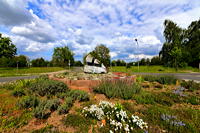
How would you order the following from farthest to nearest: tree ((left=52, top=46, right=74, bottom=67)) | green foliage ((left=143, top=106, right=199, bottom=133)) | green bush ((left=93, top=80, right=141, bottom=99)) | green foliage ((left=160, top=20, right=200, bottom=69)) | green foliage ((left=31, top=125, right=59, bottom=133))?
tree ((left=52, top=46, right=74, bottom=67)), green foliage ((left=160, top=20, right=200, bottom=69)), green bush ((left=93, top=80, right=141, bottom=99)), green foliage ((left=143, top=106, right=199, bottom=133)), green foliage ((left=31, top=125, right=59, bottom=133))

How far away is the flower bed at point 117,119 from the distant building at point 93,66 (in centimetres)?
579

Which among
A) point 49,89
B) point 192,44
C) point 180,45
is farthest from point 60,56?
point 192,44

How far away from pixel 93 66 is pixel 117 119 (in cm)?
652

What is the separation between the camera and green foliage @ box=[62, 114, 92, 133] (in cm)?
224

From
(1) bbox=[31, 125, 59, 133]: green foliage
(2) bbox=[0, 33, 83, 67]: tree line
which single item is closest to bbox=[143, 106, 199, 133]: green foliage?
(1) bbox=[31, 125, 59, 133]: green foliage

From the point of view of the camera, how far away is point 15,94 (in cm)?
434

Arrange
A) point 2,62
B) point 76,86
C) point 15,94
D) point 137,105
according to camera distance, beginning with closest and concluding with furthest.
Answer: point 137,105
point 15,94
point 76,86
point 2,62

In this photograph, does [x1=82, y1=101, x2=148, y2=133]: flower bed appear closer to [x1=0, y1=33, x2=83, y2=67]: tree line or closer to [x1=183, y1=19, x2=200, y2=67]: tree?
[x1=0, y1=33, x2=83, y2=67]: tree line

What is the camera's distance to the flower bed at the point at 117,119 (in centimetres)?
219

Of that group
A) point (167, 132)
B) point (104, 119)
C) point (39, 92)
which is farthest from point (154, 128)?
point (39, 92)

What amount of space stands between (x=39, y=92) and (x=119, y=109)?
12.4 feet

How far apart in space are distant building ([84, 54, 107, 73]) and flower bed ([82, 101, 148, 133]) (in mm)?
5793

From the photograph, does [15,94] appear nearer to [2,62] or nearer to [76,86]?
[76,86]

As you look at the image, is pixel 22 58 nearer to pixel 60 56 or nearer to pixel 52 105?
pixel 60 56
